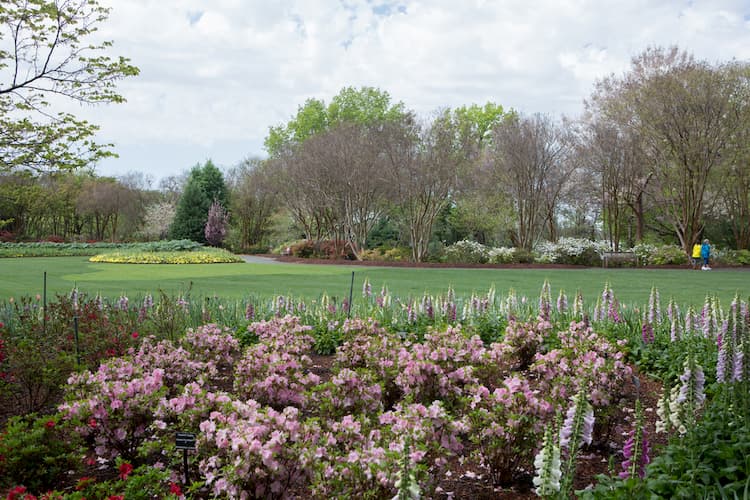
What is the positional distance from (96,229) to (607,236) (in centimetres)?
4398

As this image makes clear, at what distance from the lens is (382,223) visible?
35.3 metres

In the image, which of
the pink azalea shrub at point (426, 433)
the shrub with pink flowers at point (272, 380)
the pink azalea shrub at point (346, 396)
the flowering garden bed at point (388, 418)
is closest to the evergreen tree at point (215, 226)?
the flowering garden bed at point (388, 418)

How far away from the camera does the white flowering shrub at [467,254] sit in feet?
84.1

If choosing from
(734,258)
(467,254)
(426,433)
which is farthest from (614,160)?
(426,433)

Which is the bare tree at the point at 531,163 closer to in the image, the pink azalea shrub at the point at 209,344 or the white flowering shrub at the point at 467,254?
the white flowering shrub at the point at 467,254

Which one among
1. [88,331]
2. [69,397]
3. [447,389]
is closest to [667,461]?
[447,389]

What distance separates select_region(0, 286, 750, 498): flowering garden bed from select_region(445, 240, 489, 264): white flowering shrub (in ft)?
63.9

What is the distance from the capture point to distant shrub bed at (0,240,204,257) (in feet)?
110

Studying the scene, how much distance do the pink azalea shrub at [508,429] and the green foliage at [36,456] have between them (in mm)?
2361

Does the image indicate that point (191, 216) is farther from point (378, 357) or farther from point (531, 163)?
point (378, 357)

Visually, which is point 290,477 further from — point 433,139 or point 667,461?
point 433,139

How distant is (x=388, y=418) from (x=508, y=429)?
0.71 meters

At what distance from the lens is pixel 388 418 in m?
3.20

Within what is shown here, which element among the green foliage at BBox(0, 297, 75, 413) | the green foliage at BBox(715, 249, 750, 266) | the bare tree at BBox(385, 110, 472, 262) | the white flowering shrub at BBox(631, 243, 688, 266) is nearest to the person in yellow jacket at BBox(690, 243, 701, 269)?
the white flowering shrub at BBox(631, 243, 688, 266)
